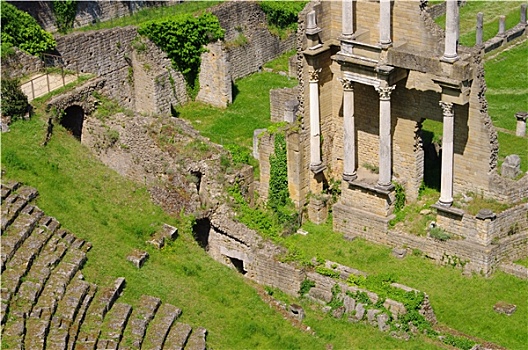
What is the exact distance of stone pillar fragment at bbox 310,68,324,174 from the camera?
3447 centimetres

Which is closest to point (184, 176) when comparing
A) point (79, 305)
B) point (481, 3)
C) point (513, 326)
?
point (79, 305)

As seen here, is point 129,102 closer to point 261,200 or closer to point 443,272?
point 261,200

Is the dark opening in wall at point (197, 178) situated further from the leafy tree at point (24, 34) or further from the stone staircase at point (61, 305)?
the leafy tree at point (24, 34)

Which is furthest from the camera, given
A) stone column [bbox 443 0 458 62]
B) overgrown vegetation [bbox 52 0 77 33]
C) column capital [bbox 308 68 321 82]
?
overgrown vegetation [bbox 52 0 77 33]

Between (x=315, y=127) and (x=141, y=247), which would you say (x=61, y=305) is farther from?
(x=315, y=127)

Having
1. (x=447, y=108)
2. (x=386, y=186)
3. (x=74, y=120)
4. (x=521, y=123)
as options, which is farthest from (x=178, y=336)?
(x=521, y=123)

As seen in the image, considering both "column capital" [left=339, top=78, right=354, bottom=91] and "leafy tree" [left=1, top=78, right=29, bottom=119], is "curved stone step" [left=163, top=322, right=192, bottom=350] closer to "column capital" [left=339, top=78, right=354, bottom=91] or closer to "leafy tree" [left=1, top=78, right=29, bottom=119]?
"column capital" [left=339, top=78, right=354, bottom=91]

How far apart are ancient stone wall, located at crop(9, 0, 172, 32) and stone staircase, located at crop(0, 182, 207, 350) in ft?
64.7

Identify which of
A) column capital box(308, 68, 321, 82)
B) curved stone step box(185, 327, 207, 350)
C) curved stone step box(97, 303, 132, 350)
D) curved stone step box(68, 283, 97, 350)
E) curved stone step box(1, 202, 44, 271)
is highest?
column capital box(308, 68, 321, 82)

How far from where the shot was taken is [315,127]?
3491cm

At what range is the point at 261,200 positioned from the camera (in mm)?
35812

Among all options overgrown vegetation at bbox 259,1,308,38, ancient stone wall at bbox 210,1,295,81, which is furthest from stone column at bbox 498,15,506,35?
ancient stone wall at bbox 210,1,295,81

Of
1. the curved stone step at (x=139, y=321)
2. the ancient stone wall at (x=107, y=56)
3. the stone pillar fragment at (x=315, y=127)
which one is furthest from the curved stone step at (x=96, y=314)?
the ancient stone wall at (x=107, y=56)

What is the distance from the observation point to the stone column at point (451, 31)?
101 ft
